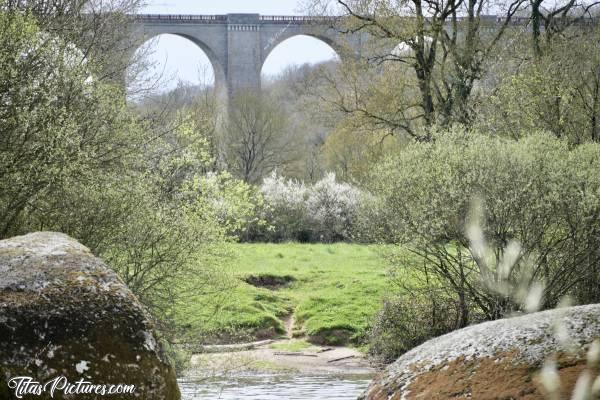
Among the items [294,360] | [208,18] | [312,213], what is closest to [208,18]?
[208,18]

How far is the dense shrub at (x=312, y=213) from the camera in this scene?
33719mm

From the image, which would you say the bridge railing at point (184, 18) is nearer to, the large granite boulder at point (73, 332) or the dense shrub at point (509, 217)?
the dense shrub at point (509, 217)

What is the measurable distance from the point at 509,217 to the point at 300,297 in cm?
893

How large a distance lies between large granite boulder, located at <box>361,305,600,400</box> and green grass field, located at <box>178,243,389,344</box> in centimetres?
913

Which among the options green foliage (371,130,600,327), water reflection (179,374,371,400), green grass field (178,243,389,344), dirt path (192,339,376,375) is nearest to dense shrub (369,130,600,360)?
green foliage (371,130,600,327)

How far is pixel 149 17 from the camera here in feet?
190

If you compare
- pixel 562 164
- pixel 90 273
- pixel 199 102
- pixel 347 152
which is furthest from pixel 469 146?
pixel 347 152

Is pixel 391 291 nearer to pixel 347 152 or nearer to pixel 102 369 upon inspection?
pixel 102 369

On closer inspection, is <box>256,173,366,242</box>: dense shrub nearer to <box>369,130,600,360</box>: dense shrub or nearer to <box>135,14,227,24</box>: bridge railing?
<box>369,130,600,360</box>: dense shrub

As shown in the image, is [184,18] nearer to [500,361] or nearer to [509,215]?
[509,215]

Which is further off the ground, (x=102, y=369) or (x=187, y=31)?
(x=187, y=31)

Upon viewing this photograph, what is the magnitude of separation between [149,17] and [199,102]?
14013mm

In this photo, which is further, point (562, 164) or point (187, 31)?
point (187, 31)

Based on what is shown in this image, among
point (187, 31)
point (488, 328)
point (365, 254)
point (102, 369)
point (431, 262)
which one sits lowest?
point (365, 254)
